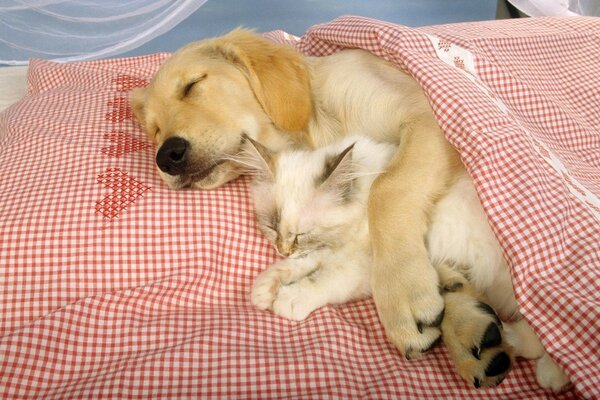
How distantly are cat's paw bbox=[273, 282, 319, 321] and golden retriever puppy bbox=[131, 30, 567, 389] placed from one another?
0.15 m

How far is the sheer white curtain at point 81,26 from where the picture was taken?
2523mm

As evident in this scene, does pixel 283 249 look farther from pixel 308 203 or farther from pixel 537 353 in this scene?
pixel 537 353

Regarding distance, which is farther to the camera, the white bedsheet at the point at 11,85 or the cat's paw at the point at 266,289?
the white bedsheet at the point at 11,85

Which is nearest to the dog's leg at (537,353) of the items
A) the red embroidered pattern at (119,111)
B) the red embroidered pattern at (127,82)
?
the red embroidered pattern at (119,111)

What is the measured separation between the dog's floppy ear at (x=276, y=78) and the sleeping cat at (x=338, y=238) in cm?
20

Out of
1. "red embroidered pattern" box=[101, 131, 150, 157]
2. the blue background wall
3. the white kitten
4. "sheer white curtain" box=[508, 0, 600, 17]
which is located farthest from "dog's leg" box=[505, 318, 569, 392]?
the blue background wall

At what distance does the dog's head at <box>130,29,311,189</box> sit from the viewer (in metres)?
1.26

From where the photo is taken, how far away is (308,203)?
113cm

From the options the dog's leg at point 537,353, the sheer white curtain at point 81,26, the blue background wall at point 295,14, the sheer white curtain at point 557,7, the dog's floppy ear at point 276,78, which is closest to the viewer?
the dog's leg at point 537,353

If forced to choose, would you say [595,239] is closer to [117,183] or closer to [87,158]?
[117,183]

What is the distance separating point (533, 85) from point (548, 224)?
919mm

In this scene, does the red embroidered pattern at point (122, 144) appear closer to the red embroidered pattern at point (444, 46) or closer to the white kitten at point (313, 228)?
the white kitten at point (313, 228)

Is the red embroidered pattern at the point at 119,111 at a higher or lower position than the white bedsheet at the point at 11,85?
higher

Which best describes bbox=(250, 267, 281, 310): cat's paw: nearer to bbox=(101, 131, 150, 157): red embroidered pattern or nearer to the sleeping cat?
the sleeping cat
